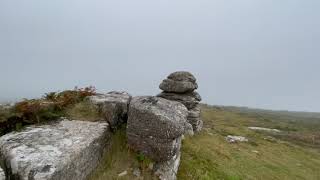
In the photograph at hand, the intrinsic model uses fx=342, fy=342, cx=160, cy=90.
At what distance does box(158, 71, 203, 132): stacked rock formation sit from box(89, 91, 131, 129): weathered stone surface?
1420cm

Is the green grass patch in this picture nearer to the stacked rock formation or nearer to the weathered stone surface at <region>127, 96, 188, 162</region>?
the weathered stone surface at <region>127, 96, 188, 162</region>

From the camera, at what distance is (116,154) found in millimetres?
15789

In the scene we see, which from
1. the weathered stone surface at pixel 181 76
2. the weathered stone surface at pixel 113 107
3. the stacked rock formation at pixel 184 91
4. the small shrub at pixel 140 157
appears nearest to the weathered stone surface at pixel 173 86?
the stacked rock formation at pixel 184 91

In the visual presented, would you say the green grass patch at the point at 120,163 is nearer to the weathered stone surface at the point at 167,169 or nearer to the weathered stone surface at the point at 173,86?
the weathered stone surface at the point at 167,169

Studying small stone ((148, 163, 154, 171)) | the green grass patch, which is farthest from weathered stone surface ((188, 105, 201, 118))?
small stone ((148, 163, 154, 171))

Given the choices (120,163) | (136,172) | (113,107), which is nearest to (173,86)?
(113,107)

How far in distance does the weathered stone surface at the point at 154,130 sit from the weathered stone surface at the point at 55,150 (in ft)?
4.67

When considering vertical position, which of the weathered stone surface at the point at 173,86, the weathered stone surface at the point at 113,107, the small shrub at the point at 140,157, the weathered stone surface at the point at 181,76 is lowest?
the small shrub at the point at 140,157

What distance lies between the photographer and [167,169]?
16.0 m

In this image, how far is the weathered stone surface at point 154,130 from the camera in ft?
50.1

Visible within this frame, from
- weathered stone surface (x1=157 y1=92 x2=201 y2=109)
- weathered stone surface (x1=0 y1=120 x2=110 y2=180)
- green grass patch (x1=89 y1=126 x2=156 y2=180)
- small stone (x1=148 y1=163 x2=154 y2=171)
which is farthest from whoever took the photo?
weathered stone surface (x1=157 y1=92 x2=201 y2=109)

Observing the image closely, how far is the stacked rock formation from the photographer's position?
32.3m

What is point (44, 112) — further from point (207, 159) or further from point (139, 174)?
point (207, 159)

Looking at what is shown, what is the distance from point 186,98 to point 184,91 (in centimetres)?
80
